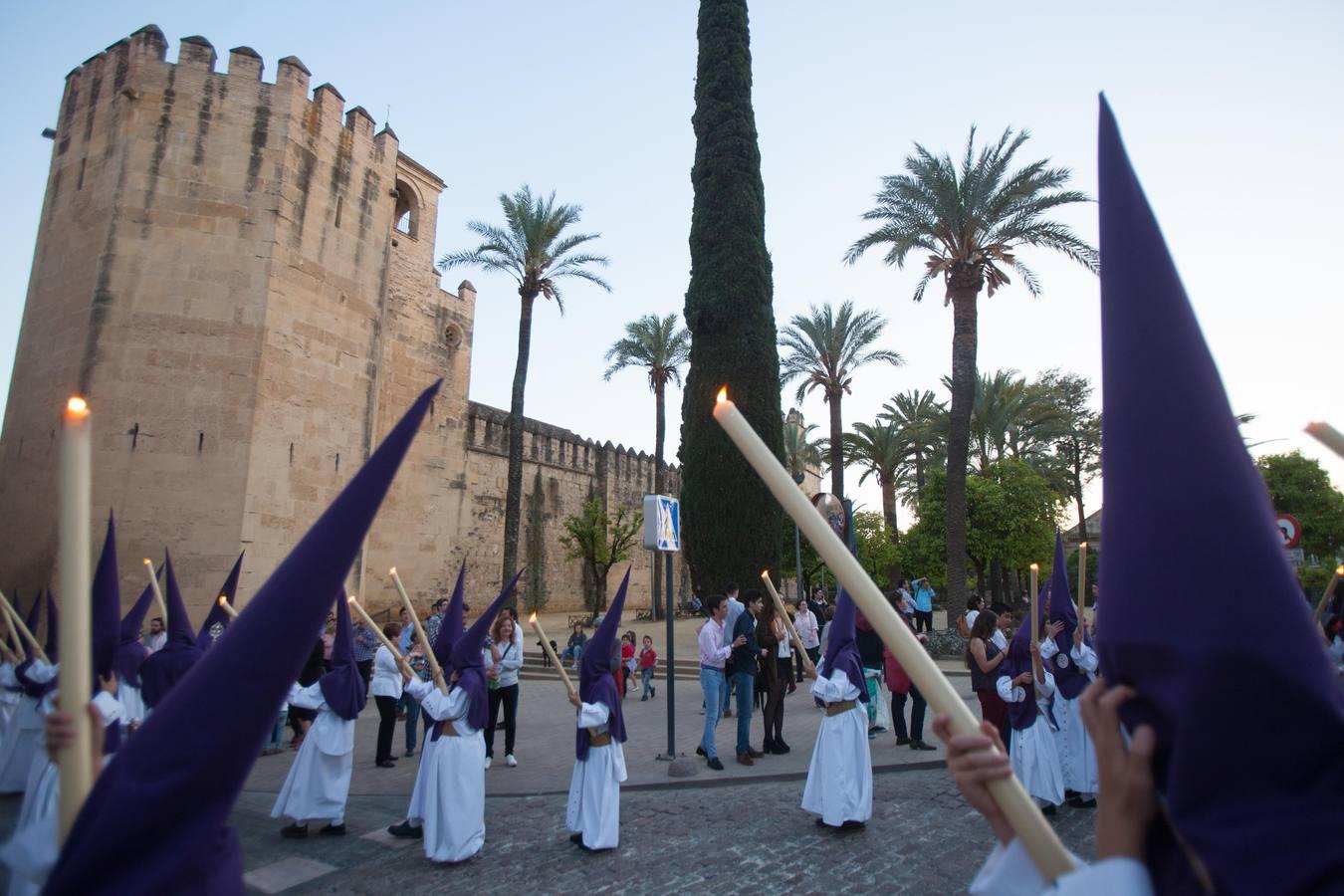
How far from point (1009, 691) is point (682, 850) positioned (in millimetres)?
3347

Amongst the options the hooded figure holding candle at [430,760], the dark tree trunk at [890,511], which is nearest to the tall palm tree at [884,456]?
the dark tree trunk at [890,511]

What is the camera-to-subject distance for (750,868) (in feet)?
18.0

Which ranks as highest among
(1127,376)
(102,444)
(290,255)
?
(290,255)

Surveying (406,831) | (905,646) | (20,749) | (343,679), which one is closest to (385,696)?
(343,679)

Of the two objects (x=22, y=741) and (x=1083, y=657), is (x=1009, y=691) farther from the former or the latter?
(x=22, y=741)

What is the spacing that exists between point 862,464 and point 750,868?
34.9 metres

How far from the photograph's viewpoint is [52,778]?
4.83 metres

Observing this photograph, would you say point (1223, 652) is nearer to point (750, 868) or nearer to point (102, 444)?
point (750, 868)

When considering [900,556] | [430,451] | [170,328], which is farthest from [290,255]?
[900,556]

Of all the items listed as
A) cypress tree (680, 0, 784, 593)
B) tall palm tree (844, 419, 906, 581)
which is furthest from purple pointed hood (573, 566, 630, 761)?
tall palm tree (844, 419, 906, 581)

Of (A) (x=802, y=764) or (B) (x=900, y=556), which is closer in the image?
(A) (x=802, y=764)

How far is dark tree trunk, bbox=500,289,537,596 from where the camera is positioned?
22.9m

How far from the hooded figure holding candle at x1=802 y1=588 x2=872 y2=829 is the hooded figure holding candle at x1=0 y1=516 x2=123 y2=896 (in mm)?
5170

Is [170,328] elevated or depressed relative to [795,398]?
depressed
